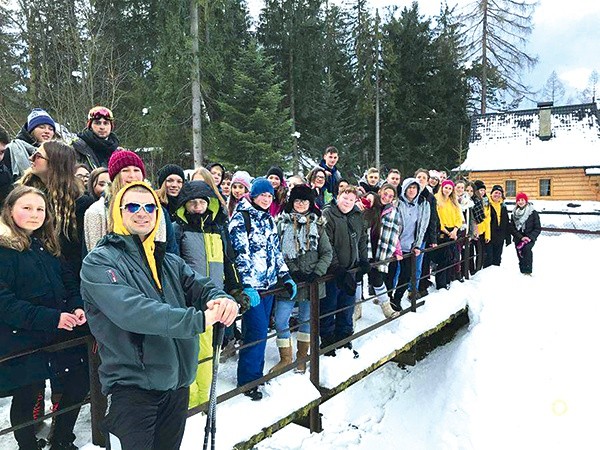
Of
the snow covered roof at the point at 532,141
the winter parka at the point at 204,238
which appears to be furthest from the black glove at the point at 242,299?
the snow covered roof at the point at 532,141

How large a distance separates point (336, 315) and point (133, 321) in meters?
3.42

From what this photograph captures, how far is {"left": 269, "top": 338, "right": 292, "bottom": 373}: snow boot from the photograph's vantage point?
14.5ft

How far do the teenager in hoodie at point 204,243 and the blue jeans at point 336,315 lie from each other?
155cm

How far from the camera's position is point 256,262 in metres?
3.90

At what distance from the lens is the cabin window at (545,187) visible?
75.6 feet

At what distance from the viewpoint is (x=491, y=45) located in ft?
89.7

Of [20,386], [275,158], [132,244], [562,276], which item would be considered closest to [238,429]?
[20,386]

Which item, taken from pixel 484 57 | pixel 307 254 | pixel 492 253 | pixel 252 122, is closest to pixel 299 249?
pixel 307 254

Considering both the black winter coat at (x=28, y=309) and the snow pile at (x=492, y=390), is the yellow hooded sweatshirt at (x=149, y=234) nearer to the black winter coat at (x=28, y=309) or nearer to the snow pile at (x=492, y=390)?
the black winter coat at (x=28, y=309)

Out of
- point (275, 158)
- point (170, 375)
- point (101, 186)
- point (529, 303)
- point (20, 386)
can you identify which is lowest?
point (529, 303)

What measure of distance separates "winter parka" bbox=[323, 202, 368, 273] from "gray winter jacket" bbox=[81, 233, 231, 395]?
Result: 2.71 meters

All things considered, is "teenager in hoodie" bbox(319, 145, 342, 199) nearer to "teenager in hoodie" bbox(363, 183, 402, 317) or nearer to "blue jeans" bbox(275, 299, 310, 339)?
"teenager in hoodie" bbox(363, 183, 402, 317)

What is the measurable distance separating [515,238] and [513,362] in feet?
10.9

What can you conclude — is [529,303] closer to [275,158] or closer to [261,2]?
[275,158]
